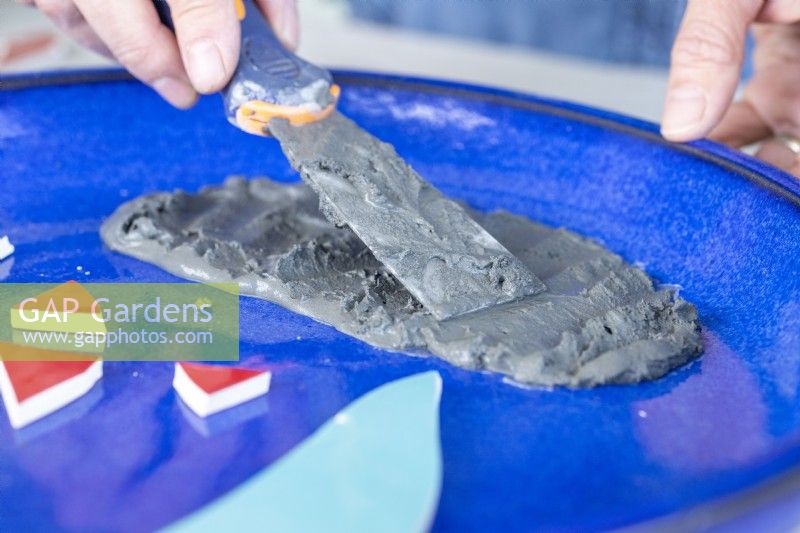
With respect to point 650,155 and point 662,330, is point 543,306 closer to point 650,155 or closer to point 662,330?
point 662,330

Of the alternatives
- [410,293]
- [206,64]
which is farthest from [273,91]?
[410,293]

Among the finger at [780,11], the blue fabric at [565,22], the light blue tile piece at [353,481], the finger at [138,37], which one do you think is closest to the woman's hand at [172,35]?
the finger at [138,37]

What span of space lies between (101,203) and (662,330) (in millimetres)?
507

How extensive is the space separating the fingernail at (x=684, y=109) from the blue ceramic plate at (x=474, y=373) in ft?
0.09

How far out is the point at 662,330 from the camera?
592 millimetres

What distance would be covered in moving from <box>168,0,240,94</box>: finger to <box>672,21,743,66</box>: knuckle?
0.36m

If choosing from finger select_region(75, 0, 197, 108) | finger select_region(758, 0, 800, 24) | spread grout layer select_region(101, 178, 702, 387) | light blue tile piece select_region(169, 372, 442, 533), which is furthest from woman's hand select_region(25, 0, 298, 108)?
finger select_region(758, 0, 800, 24)

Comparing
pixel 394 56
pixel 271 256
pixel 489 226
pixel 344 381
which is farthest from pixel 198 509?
pixel 394 56

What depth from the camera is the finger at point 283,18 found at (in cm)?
77

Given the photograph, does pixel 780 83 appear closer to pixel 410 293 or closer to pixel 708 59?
pixel 708 59

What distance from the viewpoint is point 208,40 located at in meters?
0.67

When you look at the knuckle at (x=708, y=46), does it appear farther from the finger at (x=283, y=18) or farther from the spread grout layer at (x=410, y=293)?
the finger at (x=283, y=18)

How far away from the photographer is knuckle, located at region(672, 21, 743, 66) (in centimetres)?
70

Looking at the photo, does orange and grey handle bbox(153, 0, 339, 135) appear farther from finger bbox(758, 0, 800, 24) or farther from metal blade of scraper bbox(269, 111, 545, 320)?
finger bbox(758, 0, 800, 24)
